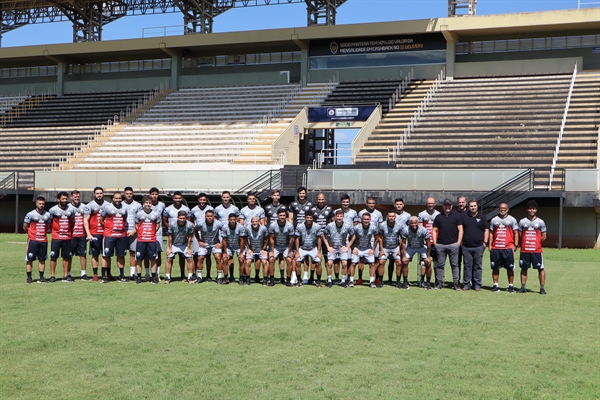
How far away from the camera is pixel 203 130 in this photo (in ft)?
138

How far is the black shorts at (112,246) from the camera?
1682 centimetres

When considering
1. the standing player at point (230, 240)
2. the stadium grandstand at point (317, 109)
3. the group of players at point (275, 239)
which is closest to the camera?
the group of players at point (275, 239)

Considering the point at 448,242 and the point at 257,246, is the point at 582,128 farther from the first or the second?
the point at 257,246

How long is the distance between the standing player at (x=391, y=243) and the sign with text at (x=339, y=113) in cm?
2318

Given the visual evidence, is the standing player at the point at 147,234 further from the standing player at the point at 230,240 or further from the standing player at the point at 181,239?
the standing player at the point at 230,240

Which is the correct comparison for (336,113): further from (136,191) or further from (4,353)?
(4,353)

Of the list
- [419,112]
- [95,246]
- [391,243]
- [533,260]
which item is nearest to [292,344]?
[391,243]

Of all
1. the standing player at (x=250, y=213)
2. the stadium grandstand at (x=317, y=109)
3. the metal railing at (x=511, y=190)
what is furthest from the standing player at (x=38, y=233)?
the metal railing at (x=511, y=190)

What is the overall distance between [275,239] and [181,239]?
2.06 m

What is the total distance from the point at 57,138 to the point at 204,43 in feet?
34.1

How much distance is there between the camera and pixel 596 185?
27.6 metres

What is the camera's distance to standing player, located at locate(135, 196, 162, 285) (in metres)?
16.8

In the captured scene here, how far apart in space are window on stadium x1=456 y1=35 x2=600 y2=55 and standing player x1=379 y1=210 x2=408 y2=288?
28.2 meters

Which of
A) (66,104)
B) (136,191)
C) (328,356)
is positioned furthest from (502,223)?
(66,104)
